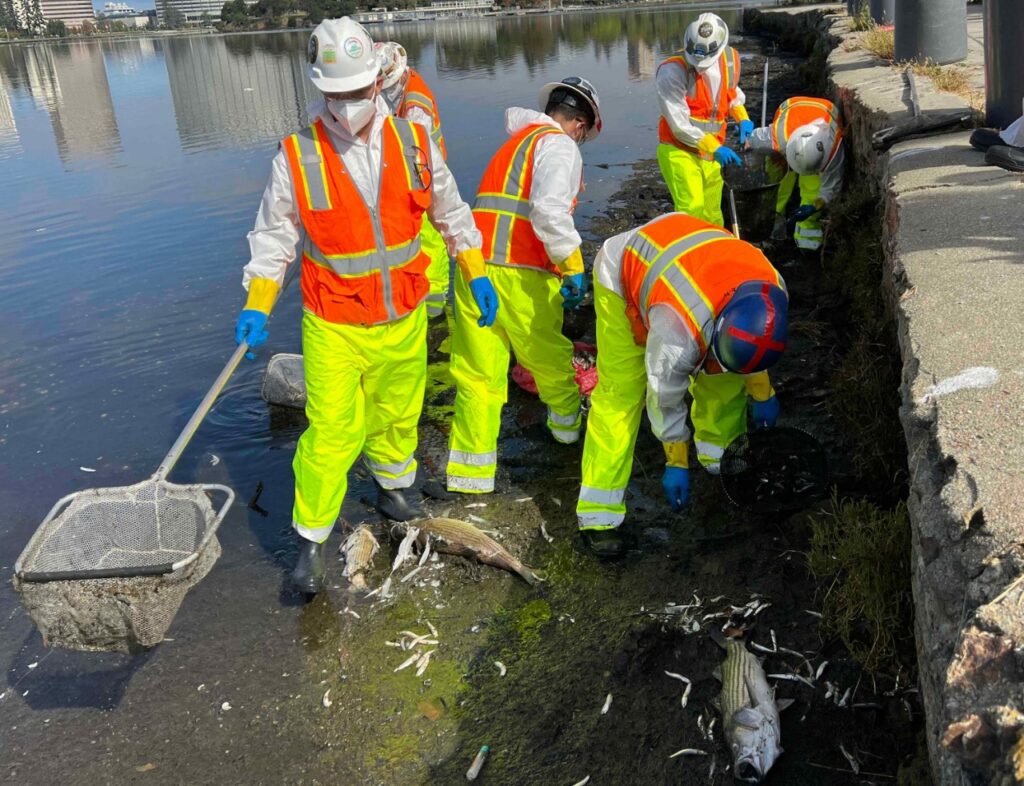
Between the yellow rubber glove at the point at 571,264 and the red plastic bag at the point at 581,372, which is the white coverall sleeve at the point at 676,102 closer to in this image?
the red plastic bag at the point at 581,372

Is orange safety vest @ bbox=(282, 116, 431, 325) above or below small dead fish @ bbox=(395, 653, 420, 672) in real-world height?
above

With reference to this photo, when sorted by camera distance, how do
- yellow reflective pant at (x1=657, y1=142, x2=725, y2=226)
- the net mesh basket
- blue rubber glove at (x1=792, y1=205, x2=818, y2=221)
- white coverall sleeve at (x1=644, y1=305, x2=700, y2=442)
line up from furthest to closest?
blue rubber glove at (x1=792, y1=205, x2=818, y2=221) < yellow reflective pant at (x1=657, y1=142, x2=725, y2=226) < white coverall sleeve at (x1=644, y1=305, x2=700, y2=442) < the net mesh basket

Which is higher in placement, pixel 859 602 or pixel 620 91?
pixel 620 91

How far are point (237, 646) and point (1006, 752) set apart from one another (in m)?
3.28

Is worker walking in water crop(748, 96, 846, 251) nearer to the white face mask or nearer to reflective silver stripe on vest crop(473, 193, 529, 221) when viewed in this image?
reflective silver stripe on vest crop(473, 193, 529, 221)

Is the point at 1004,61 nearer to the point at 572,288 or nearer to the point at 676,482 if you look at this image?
the point at 572,288

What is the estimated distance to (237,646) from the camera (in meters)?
4.18

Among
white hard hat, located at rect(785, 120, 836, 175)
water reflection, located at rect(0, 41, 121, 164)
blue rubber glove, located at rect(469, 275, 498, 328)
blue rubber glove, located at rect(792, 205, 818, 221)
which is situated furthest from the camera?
water reflection, located at rect(0, 41, 121, 164)

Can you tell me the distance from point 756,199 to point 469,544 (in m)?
5.42

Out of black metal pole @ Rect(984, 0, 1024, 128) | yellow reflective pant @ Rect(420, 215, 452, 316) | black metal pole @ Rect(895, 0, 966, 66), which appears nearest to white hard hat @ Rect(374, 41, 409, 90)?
yellow reflective pant @ Rect(420, 215, 452, 316)

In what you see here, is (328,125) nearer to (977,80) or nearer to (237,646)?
(237,646)

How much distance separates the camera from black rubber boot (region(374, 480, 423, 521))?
16.3ft

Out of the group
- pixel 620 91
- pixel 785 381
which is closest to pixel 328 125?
pixel 785 381

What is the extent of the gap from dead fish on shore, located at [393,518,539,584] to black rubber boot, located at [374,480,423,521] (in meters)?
0.34
